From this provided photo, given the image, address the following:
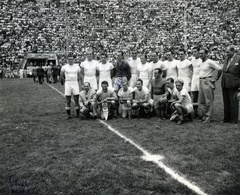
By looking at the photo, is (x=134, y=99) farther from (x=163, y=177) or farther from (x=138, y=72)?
(x=163, y=177)

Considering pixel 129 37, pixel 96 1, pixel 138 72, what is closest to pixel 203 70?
pixel 138 72

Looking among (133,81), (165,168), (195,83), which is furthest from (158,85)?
(165,168)

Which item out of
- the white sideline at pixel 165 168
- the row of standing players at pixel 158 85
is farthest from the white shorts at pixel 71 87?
the white sideline at pixel 165 168

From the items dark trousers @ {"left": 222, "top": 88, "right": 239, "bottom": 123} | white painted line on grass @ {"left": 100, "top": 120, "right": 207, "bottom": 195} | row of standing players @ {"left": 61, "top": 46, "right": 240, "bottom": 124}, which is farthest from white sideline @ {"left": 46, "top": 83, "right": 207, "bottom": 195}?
dark trousers @ {"left": 222, "top": 88, "right": 239, "bottom": 123}

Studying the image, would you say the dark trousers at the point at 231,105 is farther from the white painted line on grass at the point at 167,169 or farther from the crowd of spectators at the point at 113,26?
the crowd of spectators at the point at 113,26

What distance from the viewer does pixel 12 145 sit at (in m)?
7.11

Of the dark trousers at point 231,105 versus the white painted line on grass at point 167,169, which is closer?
the white painted line on grass at point 167,169

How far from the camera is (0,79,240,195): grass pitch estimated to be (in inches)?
186

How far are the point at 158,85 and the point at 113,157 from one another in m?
4.34

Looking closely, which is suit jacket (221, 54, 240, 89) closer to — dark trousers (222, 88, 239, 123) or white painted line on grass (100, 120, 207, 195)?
dark trousers (222, 88, 239, 123)

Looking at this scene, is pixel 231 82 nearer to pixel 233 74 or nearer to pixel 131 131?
pixel 233 74

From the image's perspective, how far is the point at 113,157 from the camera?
6.13 meters

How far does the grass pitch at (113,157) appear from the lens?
186 inches

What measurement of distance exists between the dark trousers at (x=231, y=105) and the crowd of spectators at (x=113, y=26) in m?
29.3
